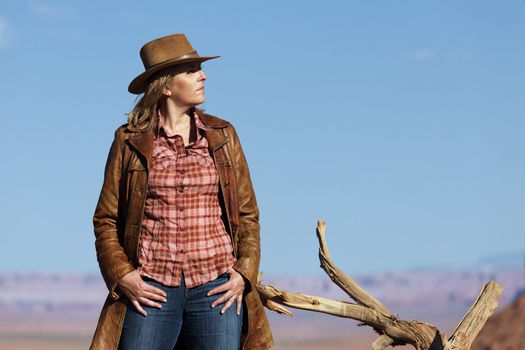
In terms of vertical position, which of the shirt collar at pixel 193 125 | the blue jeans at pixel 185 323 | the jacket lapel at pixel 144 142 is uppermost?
the shirt collar at pixel 193 125

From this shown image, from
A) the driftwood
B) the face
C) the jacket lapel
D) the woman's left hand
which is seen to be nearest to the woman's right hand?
the woman's left hand

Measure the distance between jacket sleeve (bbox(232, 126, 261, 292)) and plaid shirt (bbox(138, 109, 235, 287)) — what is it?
11cm

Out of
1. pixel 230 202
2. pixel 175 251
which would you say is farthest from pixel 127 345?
pixel 230 202

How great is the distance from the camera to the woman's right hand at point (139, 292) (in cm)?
537

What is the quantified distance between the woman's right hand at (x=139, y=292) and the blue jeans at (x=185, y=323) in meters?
0.04

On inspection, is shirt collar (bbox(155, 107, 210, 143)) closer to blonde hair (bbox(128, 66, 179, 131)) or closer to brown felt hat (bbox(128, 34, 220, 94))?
blonde hair (bbox(128, 66, 179, 131))

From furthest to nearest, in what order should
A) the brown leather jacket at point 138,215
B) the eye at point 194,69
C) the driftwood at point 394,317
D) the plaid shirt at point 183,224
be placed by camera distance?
1. the driftwood at point 394,317
2. the eye at point 194,69
3. the brown leather jacket at point 138,215
4. the plaid shirt at point 183,224

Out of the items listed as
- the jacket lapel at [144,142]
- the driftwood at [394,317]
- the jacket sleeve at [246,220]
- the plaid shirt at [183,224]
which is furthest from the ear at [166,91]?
the driftwood at [394,317]

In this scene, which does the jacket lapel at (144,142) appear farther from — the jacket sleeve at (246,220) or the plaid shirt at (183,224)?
the jacket sleeve at (246,220)

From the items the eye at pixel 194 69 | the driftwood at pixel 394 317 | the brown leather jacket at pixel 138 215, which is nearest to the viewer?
the brown leather jacket at pixel 138 215

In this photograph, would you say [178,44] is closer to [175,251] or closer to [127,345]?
[175,251]

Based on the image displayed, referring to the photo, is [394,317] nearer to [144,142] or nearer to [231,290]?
[231,290]

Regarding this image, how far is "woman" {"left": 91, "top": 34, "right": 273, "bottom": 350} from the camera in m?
5.39

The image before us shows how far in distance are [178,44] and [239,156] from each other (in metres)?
0.77
